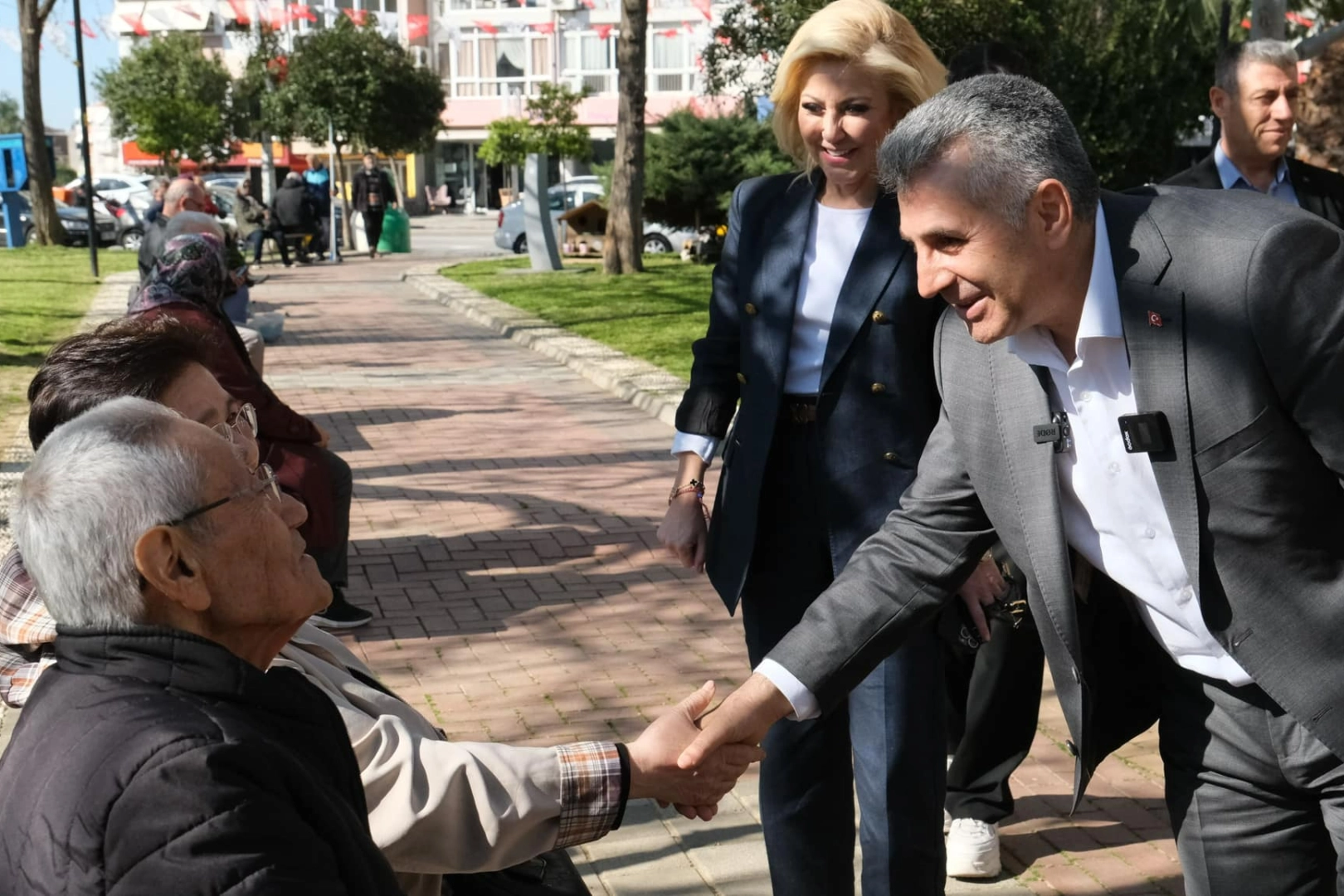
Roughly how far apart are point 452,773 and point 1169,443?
4.11 ft

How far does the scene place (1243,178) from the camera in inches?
231

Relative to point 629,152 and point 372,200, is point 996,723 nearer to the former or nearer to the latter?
point 629,152

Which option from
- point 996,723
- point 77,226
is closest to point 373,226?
point 77,226

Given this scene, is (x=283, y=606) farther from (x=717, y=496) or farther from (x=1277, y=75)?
(x=1277, y=75)

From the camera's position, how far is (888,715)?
3.23 meters

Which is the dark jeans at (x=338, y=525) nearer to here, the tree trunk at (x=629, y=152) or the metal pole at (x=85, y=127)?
the tree trunk at (x=629, y=152)

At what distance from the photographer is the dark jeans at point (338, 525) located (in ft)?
20.7

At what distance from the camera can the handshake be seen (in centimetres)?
279

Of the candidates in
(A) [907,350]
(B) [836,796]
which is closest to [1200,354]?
(A) [907,350]

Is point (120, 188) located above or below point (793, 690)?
below

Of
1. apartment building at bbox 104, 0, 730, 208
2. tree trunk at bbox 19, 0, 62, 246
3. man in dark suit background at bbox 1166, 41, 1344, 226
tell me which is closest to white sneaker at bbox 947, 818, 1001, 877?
man in dark suit background at bbox 1166, 41, 1344, 226

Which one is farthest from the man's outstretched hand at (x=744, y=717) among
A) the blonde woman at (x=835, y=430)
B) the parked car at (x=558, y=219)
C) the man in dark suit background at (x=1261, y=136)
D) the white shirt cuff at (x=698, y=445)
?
the parked car at (x=558, y=219)

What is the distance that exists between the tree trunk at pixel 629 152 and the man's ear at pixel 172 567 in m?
18.9

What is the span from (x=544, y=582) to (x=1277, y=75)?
363 cm
